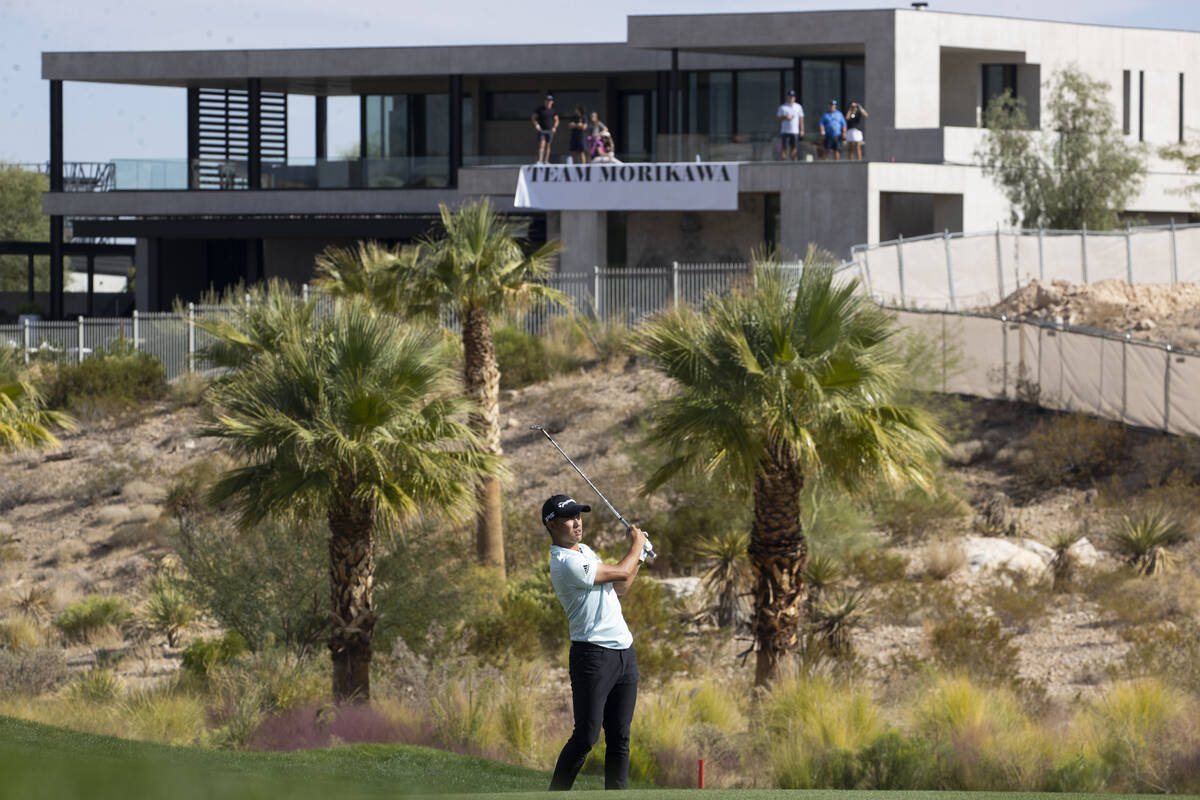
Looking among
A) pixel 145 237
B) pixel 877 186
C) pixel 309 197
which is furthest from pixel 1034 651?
pixel 145 237

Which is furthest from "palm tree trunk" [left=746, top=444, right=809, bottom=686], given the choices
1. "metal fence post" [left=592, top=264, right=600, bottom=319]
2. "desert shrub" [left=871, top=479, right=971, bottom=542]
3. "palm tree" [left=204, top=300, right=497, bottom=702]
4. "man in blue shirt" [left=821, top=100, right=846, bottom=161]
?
"man in blue shirt" [left=821, top=100, right=846, bottom=161]

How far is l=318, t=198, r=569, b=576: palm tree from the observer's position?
21.9 meters

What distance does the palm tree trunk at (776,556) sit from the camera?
1477cm

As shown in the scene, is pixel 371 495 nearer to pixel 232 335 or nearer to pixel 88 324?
pixel 232 335

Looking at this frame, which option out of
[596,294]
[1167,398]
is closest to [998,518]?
[1167,398]

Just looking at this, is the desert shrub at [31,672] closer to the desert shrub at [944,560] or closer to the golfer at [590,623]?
the golfer at [590,623]

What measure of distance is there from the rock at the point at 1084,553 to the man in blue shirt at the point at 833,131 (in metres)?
15.0

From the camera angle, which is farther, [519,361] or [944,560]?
[519,361]

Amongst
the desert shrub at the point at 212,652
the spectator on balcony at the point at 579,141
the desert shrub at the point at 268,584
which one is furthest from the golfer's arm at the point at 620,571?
the spectator on balcony at the point at 579,141

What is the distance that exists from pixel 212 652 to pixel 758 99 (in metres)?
28.5

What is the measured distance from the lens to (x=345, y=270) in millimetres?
22953

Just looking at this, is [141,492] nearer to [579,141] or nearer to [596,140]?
[579,141]

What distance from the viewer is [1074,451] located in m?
25.3

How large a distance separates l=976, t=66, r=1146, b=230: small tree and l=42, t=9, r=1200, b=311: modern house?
65cm
